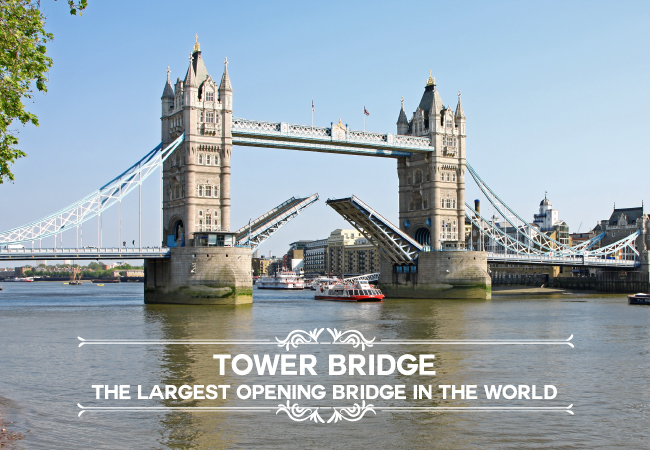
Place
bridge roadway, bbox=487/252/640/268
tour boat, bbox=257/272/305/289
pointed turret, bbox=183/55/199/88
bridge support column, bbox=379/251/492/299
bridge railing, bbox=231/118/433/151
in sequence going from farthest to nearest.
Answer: tour boat, bbox=257/272/305/289 < bridge roadway, bbox=487/252/640/268 < bridge support column, bbox=379/251/492/299 < bridge railing, bbox=231/118/433/151 < pointed turret, bbox=183/55/199/88

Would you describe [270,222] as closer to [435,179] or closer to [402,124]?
[435,179]

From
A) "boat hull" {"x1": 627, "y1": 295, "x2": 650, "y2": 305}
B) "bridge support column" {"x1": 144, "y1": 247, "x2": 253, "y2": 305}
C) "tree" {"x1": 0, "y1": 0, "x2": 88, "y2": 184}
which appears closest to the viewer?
"tree" {"x1": 0, "y1": 0, "x2": 88, "y2": 184}

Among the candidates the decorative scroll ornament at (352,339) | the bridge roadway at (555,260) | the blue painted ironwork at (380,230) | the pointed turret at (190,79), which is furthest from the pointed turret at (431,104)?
the decorative scroll ornament at (352,339)

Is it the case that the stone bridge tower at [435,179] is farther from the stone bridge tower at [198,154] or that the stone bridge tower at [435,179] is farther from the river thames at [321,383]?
the river thames at [321,383]

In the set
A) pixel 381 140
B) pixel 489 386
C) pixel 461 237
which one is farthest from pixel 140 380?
pixel 461 237

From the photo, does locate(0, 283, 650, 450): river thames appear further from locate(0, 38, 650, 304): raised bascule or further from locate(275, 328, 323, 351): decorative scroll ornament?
locate(0, 38, 650, 304): raised bascule

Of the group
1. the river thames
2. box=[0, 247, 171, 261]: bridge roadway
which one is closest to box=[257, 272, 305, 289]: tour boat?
box=[0, 247, 171, 261]: bridge roadway
